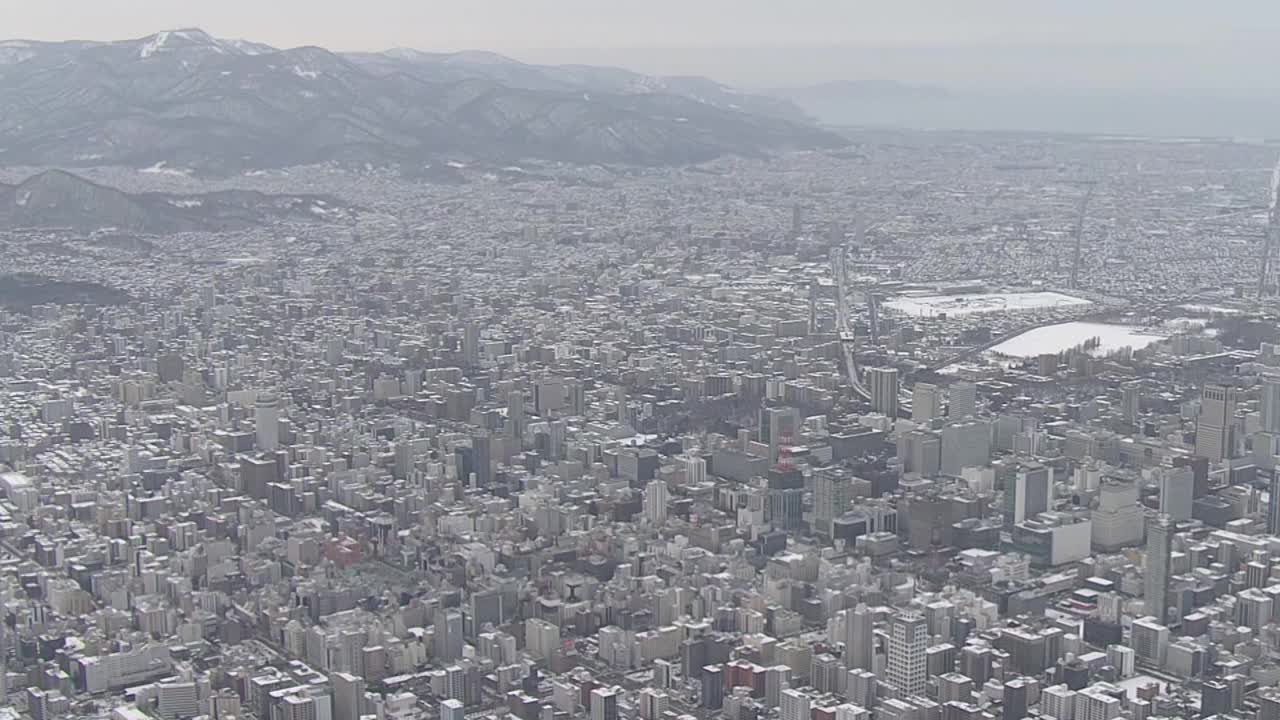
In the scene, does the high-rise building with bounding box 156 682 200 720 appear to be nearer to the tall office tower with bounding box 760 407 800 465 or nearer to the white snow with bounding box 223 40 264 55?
the tall office tower with bounding box 760 407 800 465

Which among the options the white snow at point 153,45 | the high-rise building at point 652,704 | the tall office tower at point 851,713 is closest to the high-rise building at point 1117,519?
the tall office tower at point 851,713

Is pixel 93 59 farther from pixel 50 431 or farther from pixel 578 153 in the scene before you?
pixel 50 431

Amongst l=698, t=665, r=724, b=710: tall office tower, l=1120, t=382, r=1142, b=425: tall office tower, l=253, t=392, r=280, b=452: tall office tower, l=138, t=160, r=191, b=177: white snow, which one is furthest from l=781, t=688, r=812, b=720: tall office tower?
l=138, t=160, r=191, b=177: white snow

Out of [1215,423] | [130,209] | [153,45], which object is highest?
[153,45]

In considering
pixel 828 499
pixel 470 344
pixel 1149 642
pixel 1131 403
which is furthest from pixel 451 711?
pixel 470 344

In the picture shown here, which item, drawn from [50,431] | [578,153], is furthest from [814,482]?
[578,153]

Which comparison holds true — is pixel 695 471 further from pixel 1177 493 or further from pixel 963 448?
pixel 1177 493
